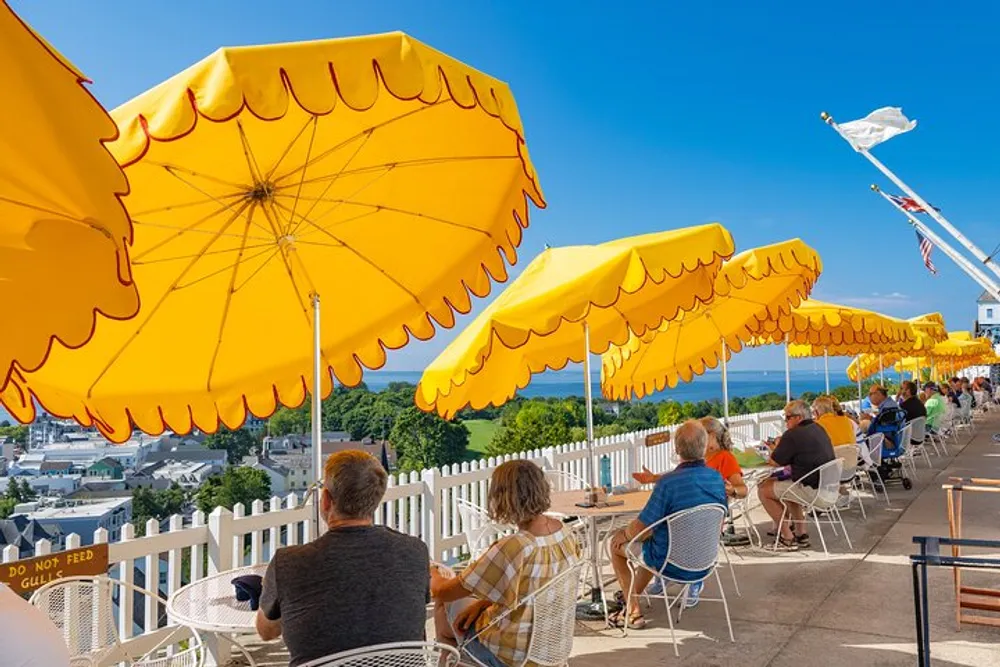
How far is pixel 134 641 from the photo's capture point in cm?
438

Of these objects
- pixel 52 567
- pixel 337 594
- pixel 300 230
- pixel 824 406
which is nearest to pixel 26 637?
pixel 337 594

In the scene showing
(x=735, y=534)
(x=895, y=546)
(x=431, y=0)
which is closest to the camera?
(x=895, y=546)

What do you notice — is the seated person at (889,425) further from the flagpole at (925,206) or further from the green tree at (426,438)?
the flagpole at (925,206)

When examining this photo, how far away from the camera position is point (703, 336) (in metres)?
8.91

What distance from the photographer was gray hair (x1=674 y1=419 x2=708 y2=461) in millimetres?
4707

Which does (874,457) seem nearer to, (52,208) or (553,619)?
(553,619)

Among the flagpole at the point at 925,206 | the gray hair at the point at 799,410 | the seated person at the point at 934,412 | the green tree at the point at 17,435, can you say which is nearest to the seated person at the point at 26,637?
the green tree at the point at 17,435

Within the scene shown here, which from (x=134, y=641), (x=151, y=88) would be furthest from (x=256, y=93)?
(x=134, y=641)

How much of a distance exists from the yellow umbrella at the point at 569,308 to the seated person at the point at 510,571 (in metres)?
1.12

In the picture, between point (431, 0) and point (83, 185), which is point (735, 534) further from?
Answer: point (431, 0)

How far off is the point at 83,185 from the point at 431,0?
16132 mm

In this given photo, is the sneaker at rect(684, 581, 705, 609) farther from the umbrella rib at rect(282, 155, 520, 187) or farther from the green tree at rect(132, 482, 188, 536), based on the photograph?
the green tree at rect(132, 482, 188, 536)

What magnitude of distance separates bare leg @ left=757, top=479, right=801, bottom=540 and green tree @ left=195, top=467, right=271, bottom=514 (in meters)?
4.47

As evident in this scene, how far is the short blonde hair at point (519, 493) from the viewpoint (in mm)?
3205
